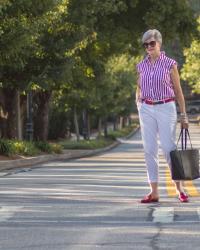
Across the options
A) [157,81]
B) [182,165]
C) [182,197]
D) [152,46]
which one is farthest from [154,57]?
[182,197]

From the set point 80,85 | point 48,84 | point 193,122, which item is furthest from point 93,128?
point 48,84

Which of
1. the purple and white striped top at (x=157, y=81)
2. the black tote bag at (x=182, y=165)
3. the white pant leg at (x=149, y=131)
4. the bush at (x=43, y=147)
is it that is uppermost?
the purple and white striped top at (x=157, y=81)

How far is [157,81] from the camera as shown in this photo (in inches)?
413

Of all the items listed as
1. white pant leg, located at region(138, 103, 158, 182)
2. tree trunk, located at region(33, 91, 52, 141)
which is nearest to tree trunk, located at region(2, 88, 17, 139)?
tree trunk, located at region(33, 91, 52, 141)

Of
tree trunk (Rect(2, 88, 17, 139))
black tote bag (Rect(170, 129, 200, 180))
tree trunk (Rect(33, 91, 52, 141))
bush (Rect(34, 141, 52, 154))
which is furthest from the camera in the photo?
tree trunk (Rect(33, 91, 52, 141))

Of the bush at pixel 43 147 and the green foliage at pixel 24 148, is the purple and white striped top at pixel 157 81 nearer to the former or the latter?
the green foliage at pixel 24 148

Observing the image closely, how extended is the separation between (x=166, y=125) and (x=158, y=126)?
0.34ft

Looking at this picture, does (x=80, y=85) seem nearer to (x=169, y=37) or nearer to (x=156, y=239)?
(x=169, y=37)

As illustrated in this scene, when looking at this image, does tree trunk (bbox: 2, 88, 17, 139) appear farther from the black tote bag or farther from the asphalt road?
the black tote bag

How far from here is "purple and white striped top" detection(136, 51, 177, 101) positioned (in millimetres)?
10492

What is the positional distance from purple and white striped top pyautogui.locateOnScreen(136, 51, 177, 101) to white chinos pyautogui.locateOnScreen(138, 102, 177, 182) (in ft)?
0.39

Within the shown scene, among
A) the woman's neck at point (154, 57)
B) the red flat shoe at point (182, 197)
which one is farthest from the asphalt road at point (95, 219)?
the woman's neck at point (154, 57)

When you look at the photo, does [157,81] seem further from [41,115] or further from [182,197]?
[41,115]

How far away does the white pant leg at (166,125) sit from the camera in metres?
10.5
